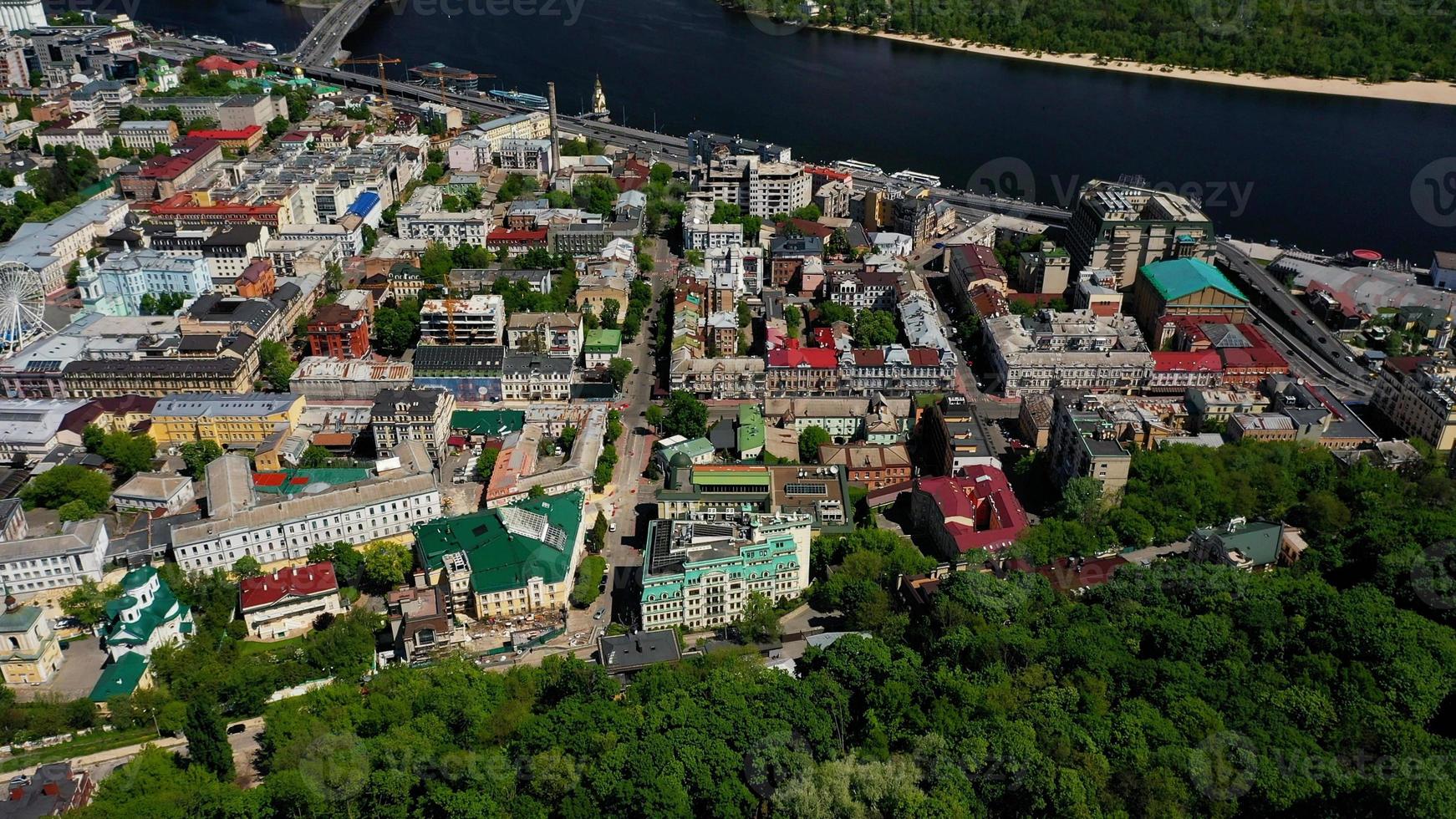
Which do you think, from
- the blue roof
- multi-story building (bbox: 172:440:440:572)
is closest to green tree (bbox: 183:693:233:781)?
multi-story building (bbox: 172:440:440:572)

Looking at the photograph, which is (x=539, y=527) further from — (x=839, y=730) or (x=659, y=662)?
(x=839, y=730)

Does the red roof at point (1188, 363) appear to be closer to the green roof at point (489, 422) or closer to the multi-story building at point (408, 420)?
the green roof at point (489, 422)

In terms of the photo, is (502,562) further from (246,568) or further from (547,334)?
(547,334)

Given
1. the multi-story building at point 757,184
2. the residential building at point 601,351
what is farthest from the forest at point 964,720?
the multi-story building at point 757,184

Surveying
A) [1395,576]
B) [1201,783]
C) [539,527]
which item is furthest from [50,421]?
[1395,576]

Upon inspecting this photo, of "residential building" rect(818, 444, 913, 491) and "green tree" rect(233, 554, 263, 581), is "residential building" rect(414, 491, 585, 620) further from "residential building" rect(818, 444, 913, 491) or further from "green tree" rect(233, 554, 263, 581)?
"residential building" rect(818, 444, 913, 491)
